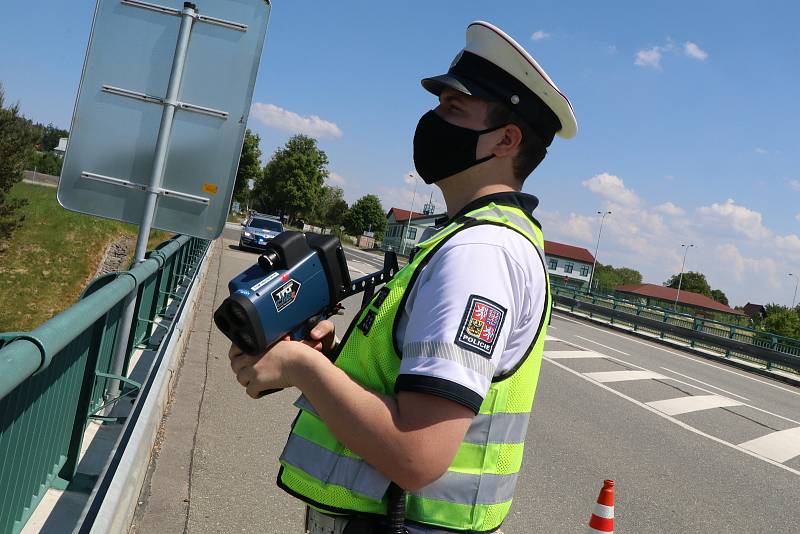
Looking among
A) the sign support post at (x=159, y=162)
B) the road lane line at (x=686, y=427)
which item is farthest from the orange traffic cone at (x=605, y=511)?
the road lane line at (x=686, y=427)

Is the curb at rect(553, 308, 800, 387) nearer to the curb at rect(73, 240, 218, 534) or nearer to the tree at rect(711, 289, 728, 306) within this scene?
the curb at rect(73, 240, 218, 534)

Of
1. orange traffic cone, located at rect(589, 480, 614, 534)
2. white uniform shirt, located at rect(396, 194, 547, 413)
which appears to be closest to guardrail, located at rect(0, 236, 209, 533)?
white uniform shirt, located at rect(396, 194, 547, 413)

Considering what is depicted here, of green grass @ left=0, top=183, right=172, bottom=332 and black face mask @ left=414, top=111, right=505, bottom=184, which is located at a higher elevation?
black face mask @ left=414, top=111, right=505, bottom=184

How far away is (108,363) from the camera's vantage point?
4.48m

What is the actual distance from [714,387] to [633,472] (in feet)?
25.2

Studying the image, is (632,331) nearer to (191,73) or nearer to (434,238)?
(191,73)

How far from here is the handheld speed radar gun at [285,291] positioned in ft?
4.74

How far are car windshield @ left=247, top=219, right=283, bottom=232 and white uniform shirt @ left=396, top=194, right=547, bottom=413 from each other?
85.3 feet

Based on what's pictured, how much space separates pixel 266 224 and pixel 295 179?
189ft

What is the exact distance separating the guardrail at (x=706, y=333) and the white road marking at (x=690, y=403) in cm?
786

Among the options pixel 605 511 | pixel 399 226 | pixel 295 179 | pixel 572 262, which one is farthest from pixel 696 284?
pixel 605 511

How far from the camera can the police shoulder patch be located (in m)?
1.28

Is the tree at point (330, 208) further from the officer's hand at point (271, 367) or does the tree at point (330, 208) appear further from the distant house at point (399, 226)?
the officer's hand at point (271, 367)

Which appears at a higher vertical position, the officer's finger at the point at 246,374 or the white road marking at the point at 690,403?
the officer's finger at the point at 246,374
